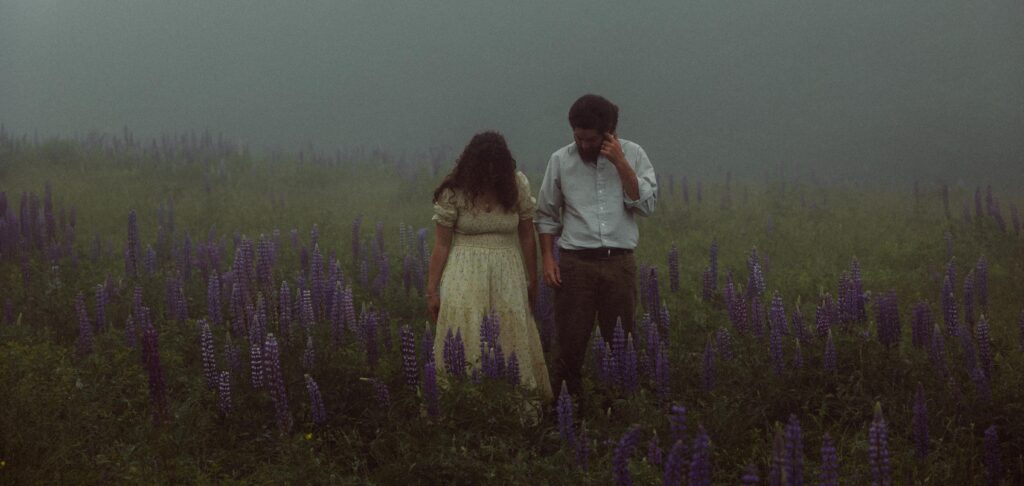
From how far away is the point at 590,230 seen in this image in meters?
6.05

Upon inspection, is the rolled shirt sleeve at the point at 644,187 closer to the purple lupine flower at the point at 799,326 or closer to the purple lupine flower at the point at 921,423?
the purple lupine flower at the point at 799,326

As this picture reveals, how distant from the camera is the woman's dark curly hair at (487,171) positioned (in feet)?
19.4

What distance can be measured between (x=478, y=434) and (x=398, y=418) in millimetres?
660

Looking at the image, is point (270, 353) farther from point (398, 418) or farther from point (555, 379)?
point (555, 379)

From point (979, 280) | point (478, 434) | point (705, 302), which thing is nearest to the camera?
point (478, 434)

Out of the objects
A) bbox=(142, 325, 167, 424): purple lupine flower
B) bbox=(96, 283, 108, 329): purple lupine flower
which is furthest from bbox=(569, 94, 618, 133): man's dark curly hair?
bbox=(96, 283, 108, 329): purple lupine flower

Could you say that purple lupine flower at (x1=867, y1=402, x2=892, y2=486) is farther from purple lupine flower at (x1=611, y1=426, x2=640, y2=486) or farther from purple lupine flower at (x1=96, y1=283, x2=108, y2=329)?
purple lupine flower at (x1=96, y1=283, x2=108, y2=329)

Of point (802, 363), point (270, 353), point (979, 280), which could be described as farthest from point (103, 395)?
point (979, 280)

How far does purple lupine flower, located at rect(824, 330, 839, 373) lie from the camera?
18.6ft

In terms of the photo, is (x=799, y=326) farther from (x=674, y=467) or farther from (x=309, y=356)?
(x=309, y=356)

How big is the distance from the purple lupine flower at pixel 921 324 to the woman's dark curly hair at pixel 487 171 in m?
2.97

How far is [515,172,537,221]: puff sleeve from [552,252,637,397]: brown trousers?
15.2 inches

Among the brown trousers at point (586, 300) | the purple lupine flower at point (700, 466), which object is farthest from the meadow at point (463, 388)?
the brown trousers at point (586, 300)

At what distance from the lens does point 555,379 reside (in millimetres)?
6473
